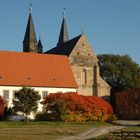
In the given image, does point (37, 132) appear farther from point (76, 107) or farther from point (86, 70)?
point (86, 70)

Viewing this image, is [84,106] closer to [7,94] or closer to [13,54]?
[7,94]

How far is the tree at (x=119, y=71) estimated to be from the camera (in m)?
88.8

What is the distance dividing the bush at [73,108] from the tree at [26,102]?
1.91m

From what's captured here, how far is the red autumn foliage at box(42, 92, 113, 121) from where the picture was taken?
55.0m

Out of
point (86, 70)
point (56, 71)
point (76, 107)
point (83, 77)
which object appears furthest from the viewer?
point (86, 70)

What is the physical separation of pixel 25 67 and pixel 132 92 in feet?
60.0

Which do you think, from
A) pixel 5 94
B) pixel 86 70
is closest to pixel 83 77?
pixel 86 70

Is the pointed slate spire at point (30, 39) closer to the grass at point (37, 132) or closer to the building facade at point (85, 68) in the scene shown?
the building facade at point (85, 68)

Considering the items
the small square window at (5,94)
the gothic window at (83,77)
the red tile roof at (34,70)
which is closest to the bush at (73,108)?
the small square window at (5,94)

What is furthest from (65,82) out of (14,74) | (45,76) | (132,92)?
(132,92)

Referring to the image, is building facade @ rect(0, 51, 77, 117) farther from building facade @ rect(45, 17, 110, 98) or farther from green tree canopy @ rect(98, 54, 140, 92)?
green tree canopy @ rect(98, 54, 140, 92)

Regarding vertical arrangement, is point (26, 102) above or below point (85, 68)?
below

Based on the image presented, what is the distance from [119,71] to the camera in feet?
300

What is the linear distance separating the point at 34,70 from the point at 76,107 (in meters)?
12.8
